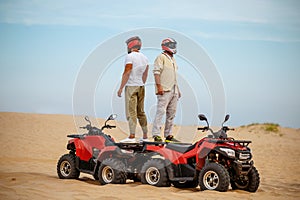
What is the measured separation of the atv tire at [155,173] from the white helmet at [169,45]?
8.63 feet

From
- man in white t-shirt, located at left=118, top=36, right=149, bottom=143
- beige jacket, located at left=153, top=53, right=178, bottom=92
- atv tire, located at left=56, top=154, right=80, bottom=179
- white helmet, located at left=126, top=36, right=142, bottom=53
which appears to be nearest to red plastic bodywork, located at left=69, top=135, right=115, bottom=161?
atv tire, located at left=56, top=154, right=80, bottom=179

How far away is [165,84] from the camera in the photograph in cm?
1163

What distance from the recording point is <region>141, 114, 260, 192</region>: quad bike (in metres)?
10.2

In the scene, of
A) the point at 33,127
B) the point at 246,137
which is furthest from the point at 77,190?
the point at 246,137

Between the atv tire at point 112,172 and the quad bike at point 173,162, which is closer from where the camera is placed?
the quad bike at point 173,162

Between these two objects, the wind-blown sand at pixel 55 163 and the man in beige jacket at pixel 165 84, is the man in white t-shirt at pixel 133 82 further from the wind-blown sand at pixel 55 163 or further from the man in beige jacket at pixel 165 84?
the wind-blown sand at pixel 55 163

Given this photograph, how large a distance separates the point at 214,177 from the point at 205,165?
0.32 meters

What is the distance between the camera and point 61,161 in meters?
12.6

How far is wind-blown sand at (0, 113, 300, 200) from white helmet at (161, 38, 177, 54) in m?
2.39

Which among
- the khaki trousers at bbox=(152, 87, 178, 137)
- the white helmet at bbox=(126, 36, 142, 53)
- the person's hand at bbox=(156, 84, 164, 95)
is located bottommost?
the khaki trousers at bbox=(152, 87, 178, 137)

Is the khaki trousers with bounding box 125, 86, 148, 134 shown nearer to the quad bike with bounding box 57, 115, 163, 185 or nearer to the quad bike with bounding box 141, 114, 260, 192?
the quad bike with bounding box 57, 115, 163, 185

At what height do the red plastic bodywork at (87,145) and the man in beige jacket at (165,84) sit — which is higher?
the man in beige jacket at (165,84)

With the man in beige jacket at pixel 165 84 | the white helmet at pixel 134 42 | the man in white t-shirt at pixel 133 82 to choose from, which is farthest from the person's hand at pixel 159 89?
the white helmet at pixel 134 42

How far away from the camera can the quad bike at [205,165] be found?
1024 centimetres
